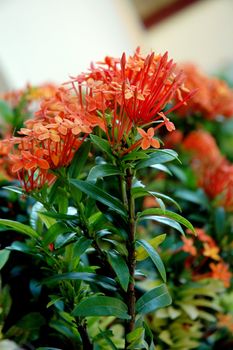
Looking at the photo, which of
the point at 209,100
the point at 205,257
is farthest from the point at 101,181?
the point at 209,100

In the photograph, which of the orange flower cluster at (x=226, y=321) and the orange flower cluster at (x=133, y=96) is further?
the orange flower cluster at (x=226, y=321)

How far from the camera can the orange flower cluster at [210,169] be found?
956mm

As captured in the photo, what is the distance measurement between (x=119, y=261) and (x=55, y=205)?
0.43 ft

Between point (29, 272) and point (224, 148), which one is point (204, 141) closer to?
point (224, 148)

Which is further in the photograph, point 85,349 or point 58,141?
point 85,349

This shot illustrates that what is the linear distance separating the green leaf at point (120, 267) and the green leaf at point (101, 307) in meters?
0.04

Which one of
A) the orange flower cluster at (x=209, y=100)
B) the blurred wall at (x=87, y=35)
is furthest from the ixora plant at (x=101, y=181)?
the blurred wall at (x=87, y=35)

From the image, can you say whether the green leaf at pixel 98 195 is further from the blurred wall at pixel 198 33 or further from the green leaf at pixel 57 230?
the blurred wall at pixel 198 33

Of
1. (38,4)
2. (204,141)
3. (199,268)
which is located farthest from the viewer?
(38,4)

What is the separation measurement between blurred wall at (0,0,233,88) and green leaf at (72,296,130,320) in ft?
3.36

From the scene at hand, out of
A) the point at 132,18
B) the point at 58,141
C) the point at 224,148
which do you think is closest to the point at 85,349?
the point at 58,141

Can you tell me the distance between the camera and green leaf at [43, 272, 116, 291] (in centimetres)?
58

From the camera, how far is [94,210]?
643 mm

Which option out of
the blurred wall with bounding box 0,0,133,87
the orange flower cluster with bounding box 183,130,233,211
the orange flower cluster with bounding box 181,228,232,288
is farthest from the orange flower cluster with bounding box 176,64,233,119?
the blurred wall with bounding box 0,0,133,87
